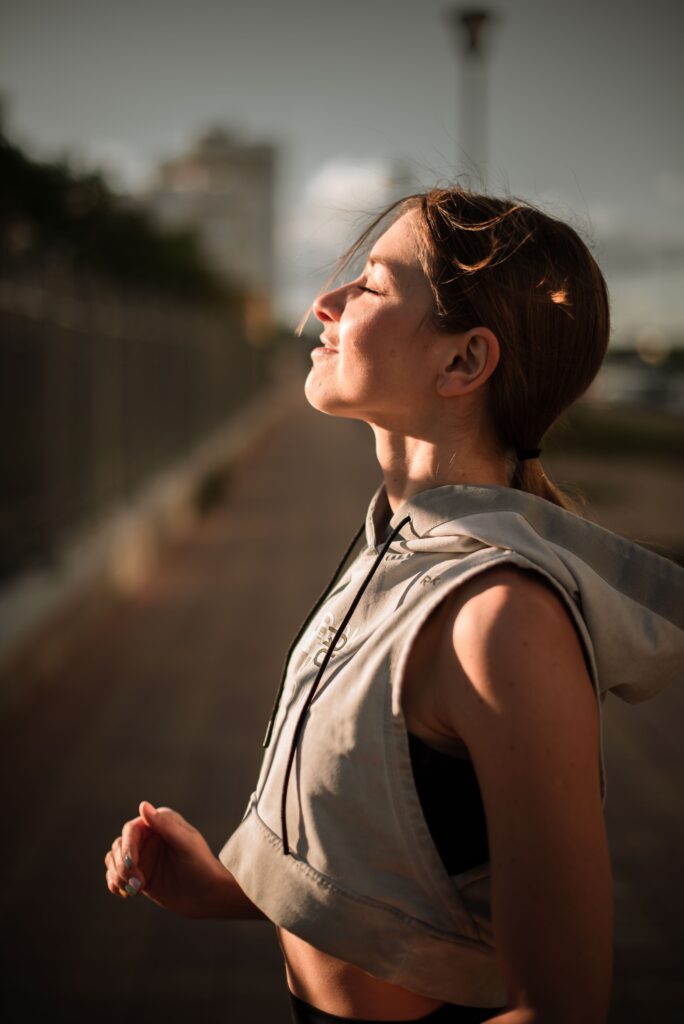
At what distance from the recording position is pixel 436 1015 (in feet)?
4.63

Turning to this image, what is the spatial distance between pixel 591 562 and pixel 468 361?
1.05ft

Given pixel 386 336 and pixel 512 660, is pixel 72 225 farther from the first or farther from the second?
pixel 512 660

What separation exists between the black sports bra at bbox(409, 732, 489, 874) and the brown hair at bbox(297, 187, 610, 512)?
0.48 m

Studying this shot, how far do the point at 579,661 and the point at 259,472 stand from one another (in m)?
20.5

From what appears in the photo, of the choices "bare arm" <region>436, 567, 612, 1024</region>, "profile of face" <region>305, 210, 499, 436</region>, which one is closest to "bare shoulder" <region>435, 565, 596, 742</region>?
A: "bare arm" <region>436, 567, 612, 1024</region>

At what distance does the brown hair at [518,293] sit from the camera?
1368 millimetres

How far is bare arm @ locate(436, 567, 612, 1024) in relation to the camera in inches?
44.5

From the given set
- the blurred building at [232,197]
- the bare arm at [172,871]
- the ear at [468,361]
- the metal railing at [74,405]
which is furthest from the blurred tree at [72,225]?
the blurred building at [232,197]

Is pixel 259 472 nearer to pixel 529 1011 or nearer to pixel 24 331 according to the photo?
pixel 24 331

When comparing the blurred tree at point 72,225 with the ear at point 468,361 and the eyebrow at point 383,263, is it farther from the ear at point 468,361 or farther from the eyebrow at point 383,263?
the ear at point 468,361

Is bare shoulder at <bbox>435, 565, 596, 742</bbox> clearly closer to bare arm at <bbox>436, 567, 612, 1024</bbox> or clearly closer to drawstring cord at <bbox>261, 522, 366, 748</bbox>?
bare arm at <bbox>436, 567, 612, 1024</bbox>

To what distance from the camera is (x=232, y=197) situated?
9238 cm

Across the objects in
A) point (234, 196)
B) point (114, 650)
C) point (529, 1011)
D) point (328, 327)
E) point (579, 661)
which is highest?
point (234, 196)

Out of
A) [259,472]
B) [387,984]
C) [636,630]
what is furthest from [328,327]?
[259,472]
